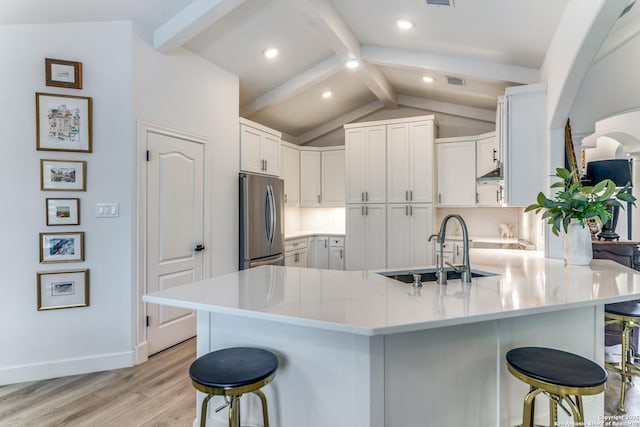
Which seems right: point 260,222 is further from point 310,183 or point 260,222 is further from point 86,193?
point 310,183

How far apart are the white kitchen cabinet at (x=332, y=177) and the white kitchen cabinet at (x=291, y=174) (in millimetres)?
409

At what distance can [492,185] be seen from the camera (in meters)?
4.67

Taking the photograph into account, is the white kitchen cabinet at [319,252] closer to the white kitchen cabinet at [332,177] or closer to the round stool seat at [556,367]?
the white kitchen cabinet at [332,177]

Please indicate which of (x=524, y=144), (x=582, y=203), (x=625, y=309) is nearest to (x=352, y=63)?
(x=524, y=144)

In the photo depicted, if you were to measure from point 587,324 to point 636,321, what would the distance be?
2.37ft

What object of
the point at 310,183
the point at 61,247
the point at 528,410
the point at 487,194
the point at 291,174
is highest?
the point at 291,174

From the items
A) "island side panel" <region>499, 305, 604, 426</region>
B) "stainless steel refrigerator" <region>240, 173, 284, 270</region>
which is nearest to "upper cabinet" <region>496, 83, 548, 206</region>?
"island side panel" <region>499, 305, 604, 426</region>

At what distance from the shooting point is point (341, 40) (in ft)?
11.4

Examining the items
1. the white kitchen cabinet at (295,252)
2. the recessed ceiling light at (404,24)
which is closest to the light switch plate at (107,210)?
the white kitchen cabinet at (295,252)

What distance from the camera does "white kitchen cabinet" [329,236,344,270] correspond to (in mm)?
5555

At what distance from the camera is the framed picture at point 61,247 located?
Result: 2.64 meters

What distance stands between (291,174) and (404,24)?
115 inches

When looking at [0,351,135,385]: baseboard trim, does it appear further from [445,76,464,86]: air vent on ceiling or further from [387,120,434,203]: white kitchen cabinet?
[445,76,464,86]: air vent on ceiling

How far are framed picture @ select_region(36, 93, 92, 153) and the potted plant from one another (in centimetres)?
335
